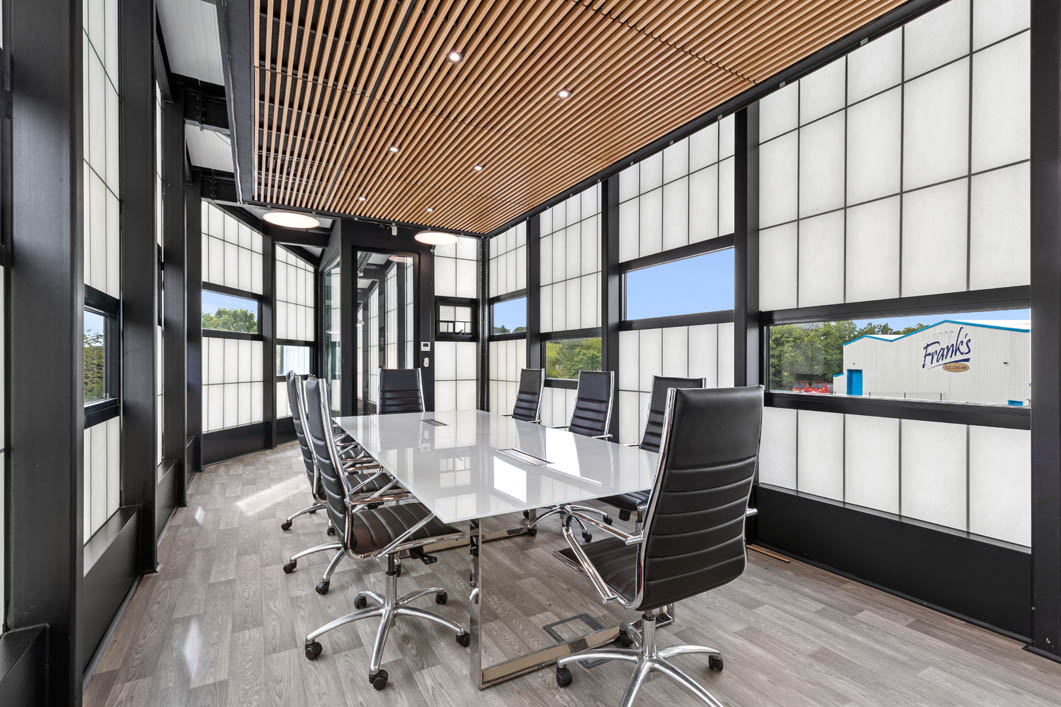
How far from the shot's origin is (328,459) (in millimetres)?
2176

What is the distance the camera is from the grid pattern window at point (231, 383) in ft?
19.9

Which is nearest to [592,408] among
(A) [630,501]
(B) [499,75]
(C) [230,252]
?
(A) [630,501]

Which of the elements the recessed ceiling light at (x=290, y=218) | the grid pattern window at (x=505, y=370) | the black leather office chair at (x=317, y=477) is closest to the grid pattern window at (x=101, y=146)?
the black leather office chair at (x=317, y=477)

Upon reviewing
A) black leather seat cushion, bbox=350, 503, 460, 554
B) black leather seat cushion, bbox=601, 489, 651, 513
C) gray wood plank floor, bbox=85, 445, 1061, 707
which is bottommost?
gray wood plank floor, bbox=85, 445, 1061, 707

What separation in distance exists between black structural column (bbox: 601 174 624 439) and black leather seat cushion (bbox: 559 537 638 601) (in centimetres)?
302

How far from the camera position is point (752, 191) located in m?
3.61

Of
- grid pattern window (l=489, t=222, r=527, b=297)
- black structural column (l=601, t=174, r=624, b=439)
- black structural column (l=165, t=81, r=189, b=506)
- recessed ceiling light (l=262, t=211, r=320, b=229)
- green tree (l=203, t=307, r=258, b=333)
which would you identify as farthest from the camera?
grid pattern window (l=489, t=222, r=527, b=297)

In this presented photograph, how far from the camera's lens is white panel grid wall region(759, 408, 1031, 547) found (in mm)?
2426

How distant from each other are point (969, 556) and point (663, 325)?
264 cm

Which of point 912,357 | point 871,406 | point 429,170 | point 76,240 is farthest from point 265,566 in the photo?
point 912,357

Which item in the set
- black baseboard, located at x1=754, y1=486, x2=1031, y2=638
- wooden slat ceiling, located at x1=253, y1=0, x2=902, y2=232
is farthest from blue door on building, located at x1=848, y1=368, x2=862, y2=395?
wooden slat ceiling, located at x1=253, y1=0, x2=902, y2=232

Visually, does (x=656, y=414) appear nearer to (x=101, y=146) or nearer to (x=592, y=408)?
(x=592, y=408)

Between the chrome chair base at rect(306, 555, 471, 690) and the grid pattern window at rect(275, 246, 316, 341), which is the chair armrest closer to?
the chrome chair base at rect(306, 555, 471, 690)

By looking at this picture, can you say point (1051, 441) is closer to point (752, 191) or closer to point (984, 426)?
point (984, 426)
